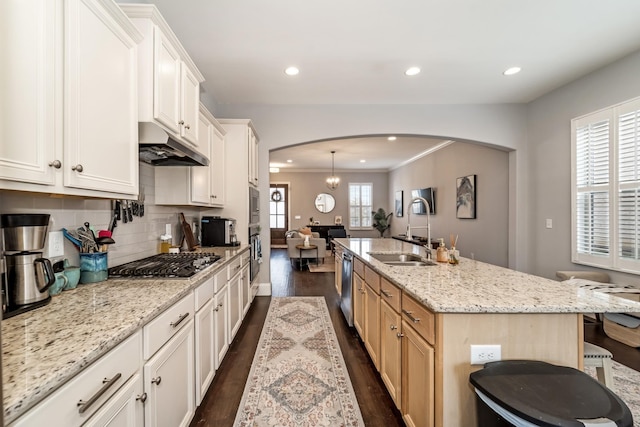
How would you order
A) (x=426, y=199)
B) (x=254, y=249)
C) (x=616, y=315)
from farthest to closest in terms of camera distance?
1. (x=426, y=199)
2. (x=254, y=249)
3. (x=616, y=315)

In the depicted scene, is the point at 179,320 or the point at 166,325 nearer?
the point at 166,325

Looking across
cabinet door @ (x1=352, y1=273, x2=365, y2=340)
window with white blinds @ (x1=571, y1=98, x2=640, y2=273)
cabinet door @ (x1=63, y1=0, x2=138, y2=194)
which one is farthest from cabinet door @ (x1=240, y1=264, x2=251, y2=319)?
window with white blinds @ (x1=571, y1=98, x2=640, y2=273)

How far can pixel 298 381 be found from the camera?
216cm

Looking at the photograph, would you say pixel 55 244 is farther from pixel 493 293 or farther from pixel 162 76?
pixel 493 293

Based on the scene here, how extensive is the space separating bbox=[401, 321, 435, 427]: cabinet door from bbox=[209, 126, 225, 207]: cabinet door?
7.84 ft

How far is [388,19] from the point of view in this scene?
2357 millimetres

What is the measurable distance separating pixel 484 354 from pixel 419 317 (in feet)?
0.99

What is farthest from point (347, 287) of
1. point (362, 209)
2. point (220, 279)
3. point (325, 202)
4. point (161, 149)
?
point (362, 209)

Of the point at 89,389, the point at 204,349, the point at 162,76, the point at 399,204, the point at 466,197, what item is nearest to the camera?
the point at 89,389

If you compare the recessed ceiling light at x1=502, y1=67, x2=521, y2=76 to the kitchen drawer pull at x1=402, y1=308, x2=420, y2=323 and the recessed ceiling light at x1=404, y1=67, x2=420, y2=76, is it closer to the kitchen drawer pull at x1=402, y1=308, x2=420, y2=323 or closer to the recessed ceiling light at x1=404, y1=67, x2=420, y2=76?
the recessed ceiling light at x1=404, y1=67, x2=420, y2=76

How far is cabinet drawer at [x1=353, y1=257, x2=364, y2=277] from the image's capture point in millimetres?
2607

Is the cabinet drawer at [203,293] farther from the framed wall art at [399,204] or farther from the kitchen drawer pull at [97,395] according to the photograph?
the framed wall art at [399,204]

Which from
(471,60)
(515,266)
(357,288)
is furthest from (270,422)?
(515,266)

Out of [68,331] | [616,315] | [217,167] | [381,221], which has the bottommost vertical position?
[616,315]
